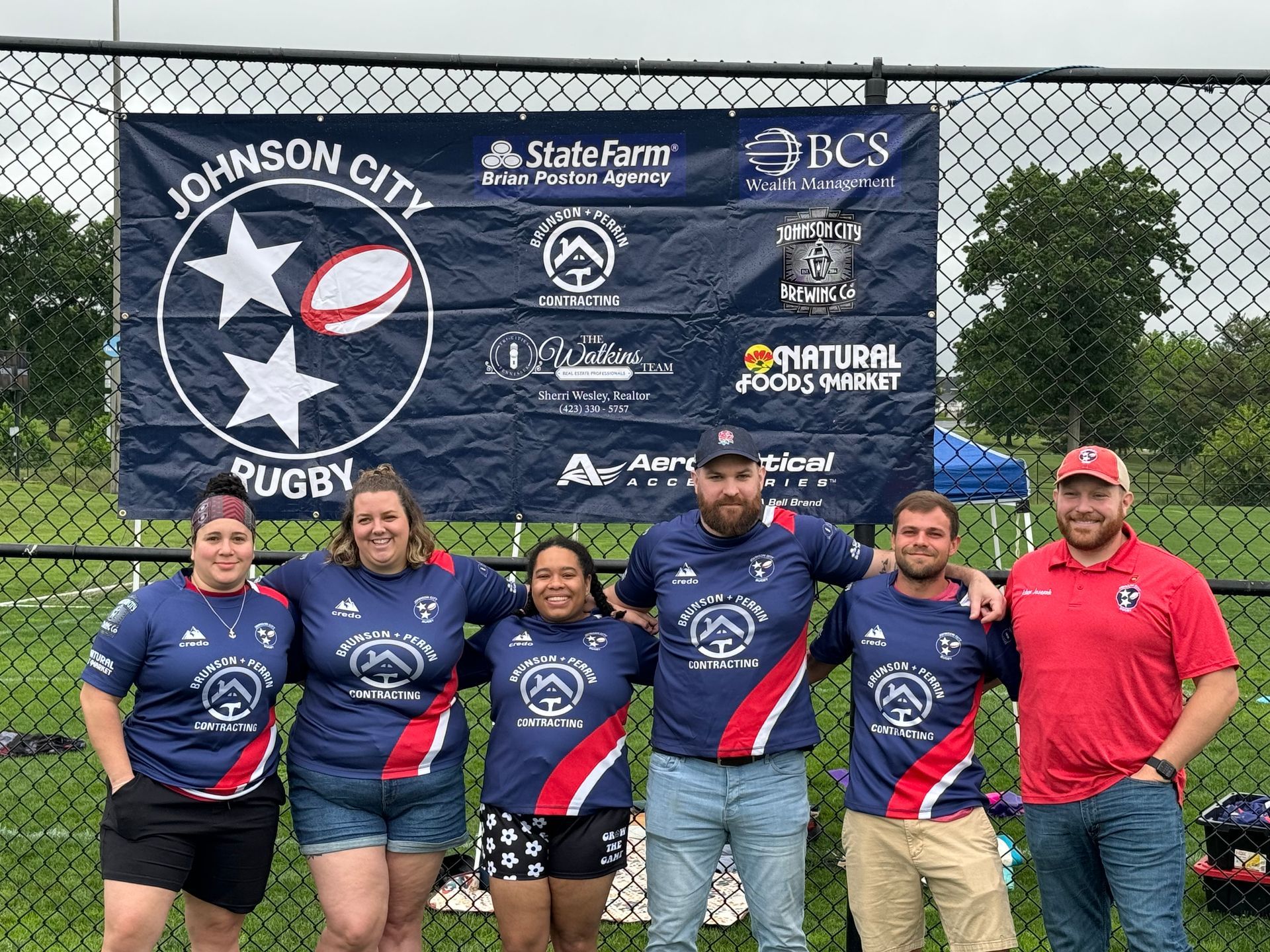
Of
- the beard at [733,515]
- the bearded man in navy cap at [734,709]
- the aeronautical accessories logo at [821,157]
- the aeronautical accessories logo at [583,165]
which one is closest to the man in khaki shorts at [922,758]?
the bearded man in navy cap at [734,709]

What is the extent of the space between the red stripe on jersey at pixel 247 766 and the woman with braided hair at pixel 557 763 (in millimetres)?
724

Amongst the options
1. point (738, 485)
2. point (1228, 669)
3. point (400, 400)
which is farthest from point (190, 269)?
point (1228, 669)

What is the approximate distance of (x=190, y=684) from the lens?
3.71 metres

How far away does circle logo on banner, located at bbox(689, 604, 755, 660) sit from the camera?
389 cm

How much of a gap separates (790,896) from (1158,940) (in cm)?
111

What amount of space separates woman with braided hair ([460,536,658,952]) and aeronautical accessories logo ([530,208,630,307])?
1017mm

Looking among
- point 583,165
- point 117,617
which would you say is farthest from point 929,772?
point 117,617

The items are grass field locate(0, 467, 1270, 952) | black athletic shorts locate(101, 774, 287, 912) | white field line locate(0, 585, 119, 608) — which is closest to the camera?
black athletic shorts locate(101, 774, 287, 912)

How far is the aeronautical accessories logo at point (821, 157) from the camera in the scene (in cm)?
439

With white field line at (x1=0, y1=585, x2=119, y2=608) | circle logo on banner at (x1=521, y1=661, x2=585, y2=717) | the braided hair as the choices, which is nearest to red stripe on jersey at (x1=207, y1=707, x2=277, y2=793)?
circle logo on banner at (x1=521, y1=661, x2=585, y2=717)

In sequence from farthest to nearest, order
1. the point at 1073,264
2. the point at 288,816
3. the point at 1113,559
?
the point at 288,816, the point at 1073,264, the point at 1113,559

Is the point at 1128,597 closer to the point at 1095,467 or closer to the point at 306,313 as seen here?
the point at 1095,467

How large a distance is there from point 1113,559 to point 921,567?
0.59 meters

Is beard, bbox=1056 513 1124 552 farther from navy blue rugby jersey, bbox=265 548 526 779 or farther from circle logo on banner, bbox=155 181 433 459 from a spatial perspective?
circle logo on banner, bbox=155 181 433 459
